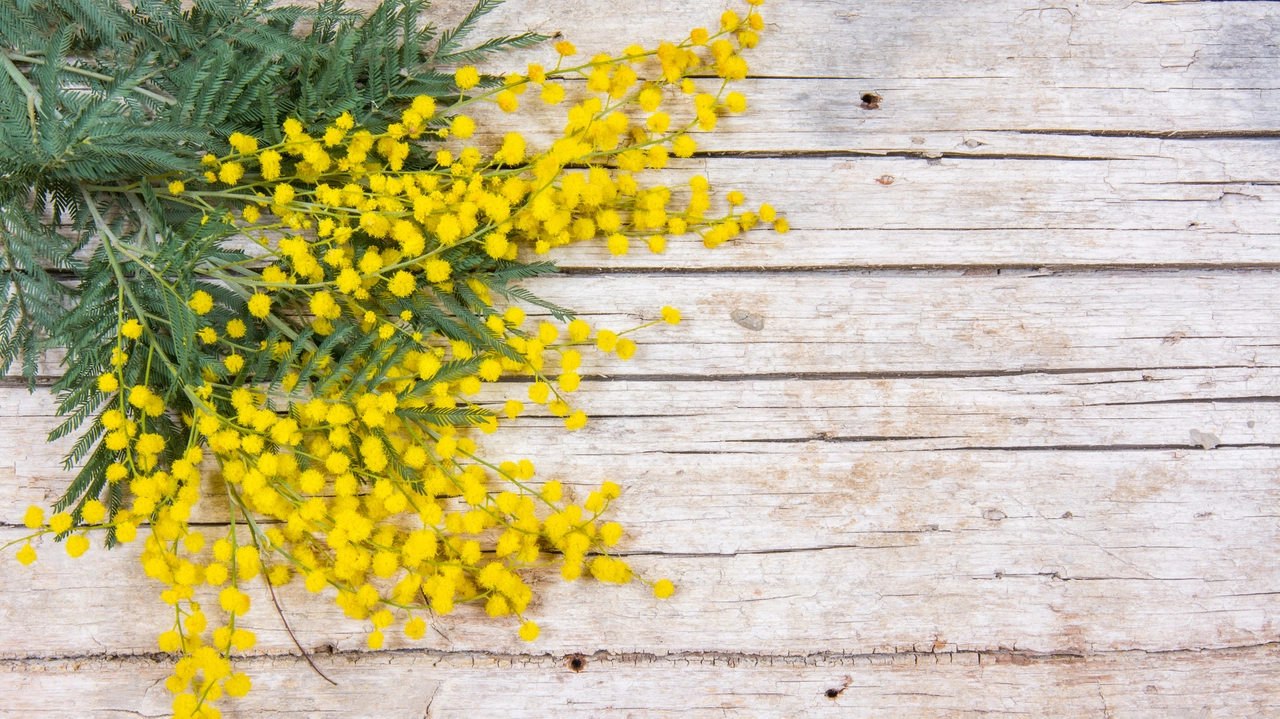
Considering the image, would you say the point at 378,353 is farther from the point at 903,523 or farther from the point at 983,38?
the point at 983,38

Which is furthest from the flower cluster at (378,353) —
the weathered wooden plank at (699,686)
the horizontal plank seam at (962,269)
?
the weathered wooden plank at (699,686)

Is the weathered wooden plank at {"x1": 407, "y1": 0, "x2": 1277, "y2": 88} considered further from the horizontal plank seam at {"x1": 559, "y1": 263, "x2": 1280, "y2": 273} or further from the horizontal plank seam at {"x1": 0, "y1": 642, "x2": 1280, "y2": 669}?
the horizontal plank seam at {"x1": 0, "y1": 642, "x2": 1280, "y2": 669}

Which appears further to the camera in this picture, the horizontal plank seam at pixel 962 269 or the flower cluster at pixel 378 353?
the horizontal plank seam at pixel 962 269

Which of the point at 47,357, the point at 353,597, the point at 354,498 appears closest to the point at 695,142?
the point at 354,498

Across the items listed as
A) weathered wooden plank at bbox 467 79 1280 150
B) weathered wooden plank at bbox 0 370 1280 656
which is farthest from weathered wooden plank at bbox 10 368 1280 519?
weathered wooden plank at bbox 467 79 1280 150

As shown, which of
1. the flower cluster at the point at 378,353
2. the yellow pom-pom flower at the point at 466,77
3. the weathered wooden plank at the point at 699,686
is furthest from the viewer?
the weathered wooden plank at the point at 699,686

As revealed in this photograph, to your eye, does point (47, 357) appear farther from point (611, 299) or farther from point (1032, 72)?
point (1032, 72)

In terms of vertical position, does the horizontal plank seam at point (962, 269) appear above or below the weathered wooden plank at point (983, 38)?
below

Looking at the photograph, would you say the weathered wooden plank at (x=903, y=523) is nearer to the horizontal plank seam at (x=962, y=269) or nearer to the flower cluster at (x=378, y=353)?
the flower cluster at (x=378, y=353)
